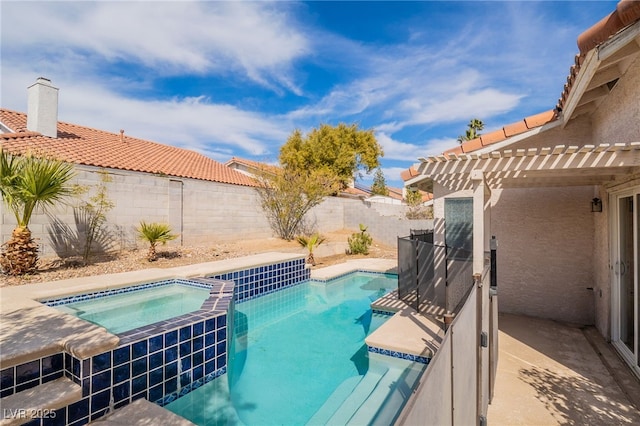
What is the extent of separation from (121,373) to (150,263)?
7834 millimetres

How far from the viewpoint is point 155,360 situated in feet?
15.5

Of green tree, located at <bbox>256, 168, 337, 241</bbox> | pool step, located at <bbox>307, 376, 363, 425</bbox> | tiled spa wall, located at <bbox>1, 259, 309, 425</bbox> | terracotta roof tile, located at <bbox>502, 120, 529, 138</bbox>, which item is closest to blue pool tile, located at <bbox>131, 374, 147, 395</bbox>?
tiled spa wall, located at <bbox>1, 259, 309, 425</bbox>

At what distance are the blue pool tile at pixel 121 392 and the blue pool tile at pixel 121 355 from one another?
1.02ft

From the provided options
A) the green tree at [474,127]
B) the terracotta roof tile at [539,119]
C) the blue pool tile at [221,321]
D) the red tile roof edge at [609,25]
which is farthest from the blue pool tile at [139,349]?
the green tree at [474,127]

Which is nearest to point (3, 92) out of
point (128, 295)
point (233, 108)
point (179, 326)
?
point (233, 108)

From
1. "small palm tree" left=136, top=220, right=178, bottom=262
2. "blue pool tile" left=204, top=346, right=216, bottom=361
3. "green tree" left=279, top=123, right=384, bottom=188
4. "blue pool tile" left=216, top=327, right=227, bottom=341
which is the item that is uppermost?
"green tree" left=279, top=123, right=384, bottom=188


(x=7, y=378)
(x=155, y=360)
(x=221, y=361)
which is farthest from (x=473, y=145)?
(x=7, y=378)

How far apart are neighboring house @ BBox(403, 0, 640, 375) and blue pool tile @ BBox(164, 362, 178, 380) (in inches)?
201

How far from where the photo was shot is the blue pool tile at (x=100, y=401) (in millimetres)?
3931

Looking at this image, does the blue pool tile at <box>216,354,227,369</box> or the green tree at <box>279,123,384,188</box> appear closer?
the blue pool tile at <box>216,354,227,369</box>

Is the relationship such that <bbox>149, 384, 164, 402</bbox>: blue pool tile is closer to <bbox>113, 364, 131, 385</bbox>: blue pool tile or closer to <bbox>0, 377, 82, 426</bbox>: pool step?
<bbox>113, 364, 131, 385</bbox>: blue pool tile

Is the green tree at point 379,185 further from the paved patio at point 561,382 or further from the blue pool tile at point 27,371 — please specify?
the blue pool tile at point 27,371

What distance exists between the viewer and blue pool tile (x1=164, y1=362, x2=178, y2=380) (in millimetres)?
4852

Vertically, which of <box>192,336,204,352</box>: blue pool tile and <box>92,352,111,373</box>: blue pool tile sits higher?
<box>92,352,111,373</box>: blue pool tile
